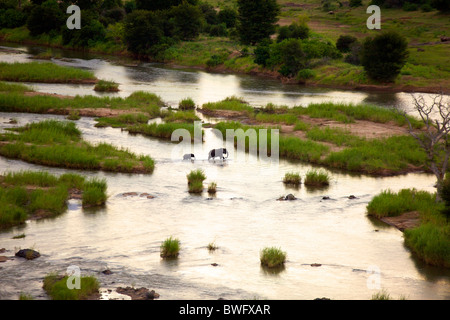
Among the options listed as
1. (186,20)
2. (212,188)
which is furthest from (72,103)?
(186,20)

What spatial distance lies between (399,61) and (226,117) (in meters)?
20.6

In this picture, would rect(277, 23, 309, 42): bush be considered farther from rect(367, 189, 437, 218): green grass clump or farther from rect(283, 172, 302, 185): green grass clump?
rect(367, 189, 437, 218): green grass clump

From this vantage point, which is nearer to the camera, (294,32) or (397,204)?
(397,204)

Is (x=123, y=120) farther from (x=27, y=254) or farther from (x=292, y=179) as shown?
(x=27, y=254)

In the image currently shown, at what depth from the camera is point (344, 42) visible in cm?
Result: 5981

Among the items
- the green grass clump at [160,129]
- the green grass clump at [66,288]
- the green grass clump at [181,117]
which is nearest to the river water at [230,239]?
the green grass clump at [66,288]

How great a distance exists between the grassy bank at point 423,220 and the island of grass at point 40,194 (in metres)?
9.07

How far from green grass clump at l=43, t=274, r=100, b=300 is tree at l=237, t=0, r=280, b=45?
54249 millimetres

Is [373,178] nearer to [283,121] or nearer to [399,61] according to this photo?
[283,121]

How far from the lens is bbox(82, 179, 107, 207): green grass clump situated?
18062 mm

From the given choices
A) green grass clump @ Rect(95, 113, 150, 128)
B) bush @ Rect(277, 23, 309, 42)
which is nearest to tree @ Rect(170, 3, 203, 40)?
bush @ Rect(277, 23, 309, 42)

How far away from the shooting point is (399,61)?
47844 mm

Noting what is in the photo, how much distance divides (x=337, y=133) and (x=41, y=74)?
23.9 metres

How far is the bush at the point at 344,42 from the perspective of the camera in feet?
194
